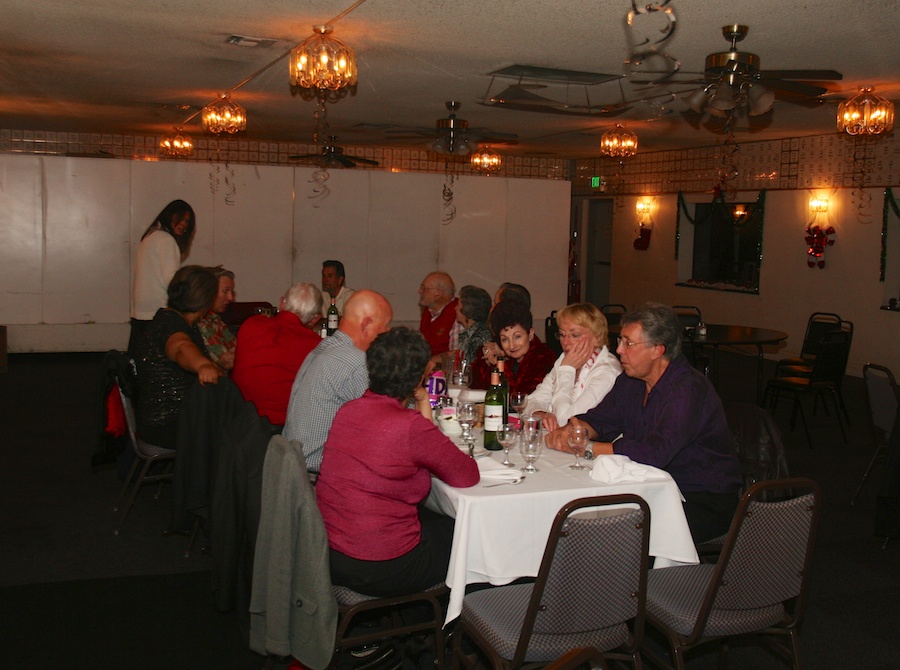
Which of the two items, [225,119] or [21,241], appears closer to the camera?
[225,119]

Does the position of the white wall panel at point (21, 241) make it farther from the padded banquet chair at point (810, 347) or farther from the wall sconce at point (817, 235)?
the wall sconce at point (817, 235)

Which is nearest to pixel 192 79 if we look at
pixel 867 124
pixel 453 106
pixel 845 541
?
pixel 453 106

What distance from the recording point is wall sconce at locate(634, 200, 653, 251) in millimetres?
13938

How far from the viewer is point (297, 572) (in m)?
2.62

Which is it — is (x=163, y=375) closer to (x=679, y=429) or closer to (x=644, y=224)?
(x=679, y=429)

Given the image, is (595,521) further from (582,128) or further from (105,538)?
(582,128)

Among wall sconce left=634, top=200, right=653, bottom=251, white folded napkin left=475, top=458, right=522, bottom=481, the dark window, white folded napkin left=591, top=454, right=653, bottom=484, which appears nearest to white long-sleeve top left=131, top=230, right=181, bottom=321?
white folded napkin left=475, top=458, right=522, bottom=481

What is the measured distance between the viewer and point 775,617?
2.64 meters

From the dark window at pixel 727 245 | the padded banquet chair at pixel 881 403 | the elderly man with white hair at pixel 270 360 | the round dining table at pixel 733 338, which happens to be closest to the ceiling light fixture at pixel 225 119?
the elderly man with white hair at pixel 270 360

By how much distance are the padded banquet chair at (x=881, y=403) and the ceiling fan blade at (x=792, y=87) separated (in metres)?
1.59

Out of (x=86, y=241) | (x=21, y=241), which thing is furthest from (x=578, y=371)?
(x=21, y=241)

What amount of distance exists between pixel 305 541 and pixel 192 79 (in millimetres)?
5819

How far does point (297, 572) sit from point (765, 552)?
143cm

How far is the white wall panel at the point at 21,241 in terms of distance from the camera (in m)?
9.87
